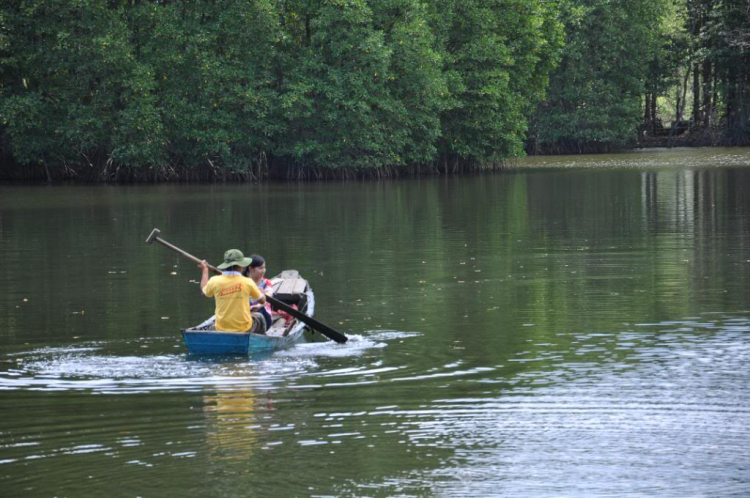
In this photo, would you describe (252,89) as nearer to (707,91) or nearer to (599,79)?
(599,79)

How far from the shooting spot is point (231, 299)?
1353 centimetres

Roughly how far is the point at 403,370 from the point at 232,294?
2.32 m

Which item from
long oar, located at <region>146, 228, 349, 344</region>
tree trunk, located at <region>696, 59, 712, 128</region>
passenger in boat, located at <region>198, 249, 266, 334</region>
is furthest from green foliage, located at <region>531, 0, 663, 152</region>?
passenger in boat, located at <region>198, 249, 266, 334</region>

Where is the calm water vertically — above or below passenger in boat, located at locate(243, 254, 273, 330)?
below

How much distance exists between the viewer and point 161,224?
1187 inches

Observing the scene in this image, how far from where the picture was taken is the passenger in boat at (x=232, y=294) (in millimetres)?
13516

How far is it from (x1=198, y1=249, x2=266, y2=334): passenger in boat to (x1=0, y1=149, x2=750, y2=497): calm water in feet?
1.95

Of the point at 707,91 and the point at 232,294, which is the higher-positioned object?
the point at 707,91

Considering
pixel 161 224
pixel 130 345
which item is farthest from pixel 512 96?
pixel 130 345

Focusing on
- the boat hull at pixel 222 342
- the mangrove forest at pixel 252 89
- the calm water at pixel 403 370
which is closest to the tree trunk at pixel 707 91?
the mangrove forest at pixel 252 89

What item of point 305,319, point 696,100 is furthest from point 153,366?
point 696,100

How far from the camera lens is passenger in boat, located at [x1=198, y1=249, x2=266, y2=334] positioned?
13516 mm

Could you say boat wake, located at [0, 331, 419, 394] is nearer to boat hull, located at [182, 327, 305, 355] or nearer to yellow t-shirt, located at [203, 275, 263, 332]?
boat hull, located at [182, 327, 305, 355]

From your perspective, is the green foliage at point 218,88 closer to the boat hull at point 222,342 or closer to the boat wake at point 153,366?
the boat wake at point 153,366
